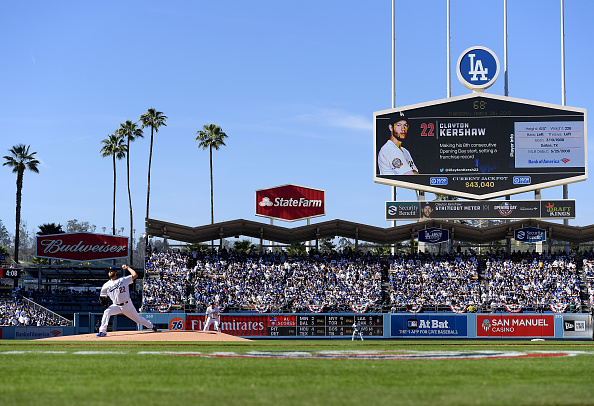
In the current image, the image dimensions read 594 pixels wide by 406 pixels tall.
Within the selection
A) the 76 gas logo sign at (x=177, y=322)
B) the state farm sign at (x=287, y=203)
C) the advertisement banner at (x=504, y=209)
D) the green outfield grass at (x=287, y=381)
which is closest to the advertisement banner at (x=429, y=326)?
the advertisement banner at (x=504, y=209)

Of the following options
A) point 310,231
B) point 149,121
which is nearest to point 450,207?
point 310,231

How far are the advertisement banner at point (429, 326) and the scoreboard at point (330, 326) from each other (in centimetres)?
101

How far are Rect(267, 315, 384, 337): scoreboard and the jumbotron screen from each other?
28.9ft

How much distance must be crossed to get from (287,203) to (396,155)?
9557 millimetres

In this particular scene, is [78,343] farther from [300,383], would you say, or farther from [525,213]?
[525,213]

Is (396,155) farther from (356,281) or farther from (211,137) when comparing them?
(211,137)

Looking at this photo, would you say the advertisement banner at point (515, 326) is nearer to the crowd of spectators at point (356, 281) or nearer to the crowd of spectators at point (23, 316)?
the crowd of spectators at point (356, 281)

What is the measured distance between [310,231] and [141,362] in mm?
35960

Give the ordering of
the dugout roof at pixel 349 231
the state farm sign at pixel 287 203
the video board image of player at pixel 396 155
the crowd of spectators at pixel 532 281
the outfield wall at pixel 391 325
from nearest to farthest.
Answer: the outfield wall at pixel 391 325 → the crowd of spectators at pixel 532 281 → the video board image of player at pixel 396 155 → the dugout roof at pixel 349 231 → the state farm sign at pixel 287 203

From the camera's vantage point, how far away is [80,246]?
61.2 metres

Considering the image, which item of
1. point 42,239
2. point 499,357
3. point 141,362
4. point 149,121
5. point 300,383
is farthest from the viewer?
point 149,121

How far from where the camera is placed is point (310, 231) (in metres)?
50.5

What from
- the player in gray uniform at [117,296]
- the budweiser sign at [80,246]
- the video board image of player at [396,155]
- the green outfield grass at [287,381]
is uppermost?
the video board image of player at [396,155]

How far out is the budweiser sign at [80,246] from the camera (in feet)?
199
